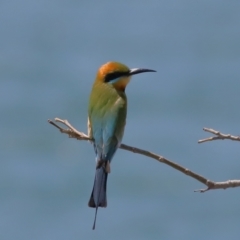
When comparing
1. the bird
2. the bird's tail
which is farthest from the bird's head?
the bird's tail

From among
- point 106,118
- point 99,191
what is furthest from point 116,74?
point 99,191

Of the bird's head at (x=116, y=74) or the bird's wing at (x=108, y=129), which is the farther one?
the bird's head at (x=116, y=74)

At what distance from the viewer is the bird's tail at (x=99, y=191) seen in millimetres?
1914

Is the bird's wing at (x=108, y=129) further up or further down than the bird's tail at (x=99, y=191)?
further up

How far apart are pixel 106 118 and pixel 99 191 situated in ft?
0.93

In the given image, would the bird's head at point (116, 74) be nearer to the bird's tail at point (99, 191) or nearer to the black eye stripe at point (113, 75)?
the black eye stripe at point (113, 75)

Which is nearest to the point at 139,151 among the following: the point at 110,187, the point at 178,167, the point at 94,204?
the point at 178,167

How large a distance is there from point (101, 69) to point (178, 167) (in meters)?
0.89

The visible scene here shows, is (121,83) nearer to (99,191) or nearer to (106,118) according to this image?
(106,118)

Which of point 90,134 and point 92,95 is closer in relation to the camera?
point 90,134

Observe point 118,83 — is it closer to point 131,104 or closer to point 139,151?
point 139,151

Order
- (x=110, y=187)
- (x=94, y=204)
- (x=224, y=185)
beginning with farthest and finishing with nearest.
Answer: (x=110, y=187)
(x=94, y=204)
(x=224, y=185)

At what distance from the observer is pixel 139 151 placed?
1609 millimetres

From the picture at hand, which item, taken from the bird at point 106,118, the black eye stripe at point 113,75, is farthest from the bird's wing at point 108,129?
the black eye stripe at point 113,75
